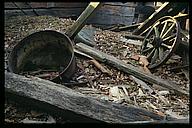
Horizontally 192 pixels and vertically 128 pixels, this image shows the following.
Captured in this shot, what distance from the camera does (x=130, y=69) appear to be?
5219mm

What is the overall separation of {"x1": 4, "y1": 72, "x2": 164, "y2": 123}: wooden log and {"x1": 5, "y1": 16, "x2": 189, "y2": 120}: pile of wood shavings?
712 millimetres

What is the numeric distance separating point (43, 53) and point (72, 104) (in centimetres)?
239

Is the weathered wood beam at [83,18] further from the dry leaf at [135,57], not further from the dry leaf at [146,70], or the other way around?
the dry leaf at [146,70]

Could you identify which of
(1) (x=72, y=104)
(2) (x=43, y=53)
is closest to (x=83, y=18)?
(2) (x=43, y=53)

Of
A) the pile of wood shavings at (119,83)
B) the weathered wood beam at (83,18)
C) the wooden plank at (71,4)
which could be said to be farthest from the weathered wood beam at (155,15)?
the wooden plank at (71,4)

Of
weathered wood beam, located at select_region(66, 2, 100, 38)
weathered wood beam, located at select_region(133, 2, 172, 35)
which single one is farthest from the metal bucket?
weathered wood beam, located at select_region(133, 2, 172, 35)

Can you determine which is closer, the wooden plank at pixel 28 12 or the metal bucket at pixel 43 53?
the metal bucket at pixel 43 53

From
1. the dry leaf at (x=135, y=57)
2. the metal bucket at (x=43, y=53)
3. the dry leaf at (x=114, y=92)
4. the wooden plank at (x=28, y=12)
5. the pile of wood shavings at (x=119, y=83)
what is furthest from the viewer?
the wooden plank at (x=28, y=12)

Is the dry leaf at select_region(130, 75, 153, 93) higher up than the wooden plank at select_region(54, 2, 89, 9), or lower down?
lower down

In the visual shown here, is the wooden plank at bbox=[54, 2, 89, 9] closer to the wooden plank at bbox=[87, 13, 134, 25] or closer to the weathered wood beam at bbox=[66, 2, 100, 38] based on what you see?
the wooden plank at bbox=[87, 13, 134, 25]

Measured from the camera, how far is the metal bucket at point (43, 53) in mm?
5021

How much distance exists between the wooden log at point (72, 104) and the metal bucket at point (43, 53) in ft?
3.73

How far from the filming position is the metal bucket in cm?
502

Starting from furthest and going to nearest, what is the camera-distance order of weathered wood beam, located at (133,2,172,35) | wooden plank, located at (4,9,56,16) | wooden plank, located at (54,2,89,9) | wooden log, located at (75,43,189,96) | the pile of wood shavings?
wooden plank, located at (54,2,89,9) → wooden plank, located at (4,9,56,16) → weathered wood beam, located at (133,2,172,35) → wooden log, located at (75,43,189,96) → the pile of wood shavings
